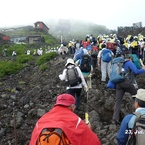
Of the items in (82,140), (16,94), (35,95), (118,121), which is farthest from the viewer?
(16,94)

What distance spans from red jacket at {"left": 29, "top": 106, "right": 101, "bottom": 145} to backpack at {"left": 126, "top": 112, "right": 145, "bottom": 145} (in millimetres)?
571

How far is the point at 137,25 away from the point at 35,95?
39.8 metres

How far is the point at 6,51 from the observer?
38312 millimetres

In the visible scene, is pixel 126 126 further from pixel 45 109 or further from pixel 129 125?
pixel 45 109

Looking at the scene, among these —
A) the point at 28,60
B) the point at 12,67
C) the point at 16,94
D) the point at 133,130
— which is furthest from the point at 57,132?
the point at 28,60

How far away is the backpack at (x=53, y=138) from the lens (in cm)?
321

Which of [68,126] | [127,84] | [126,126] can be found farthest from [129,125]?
[127,84]

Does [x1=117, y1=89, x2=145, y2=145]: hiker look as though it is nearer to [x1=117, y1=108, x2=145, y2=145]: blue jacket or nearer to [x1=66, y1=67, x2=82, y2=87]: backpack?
[x1=117, y1=108, x2=145, y2=145]: blue jacket

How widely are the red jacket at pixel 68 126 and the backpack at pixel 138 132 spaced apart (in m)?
0.57

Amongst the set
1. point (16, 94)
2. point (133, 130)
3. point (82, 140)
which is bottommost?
point (16, 94)

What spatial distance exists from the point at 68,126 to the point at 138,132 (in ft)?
2.96

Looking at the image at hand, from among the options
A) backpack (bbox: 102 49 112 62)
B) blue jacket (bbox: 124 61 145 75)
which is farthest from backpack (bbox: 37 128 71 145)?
backpack (bbox: 102 49 112 62)

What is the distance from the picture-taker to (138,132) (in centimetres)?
310

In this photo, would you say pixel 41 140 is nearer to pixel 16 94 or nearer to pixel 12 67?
pixel 16 94
